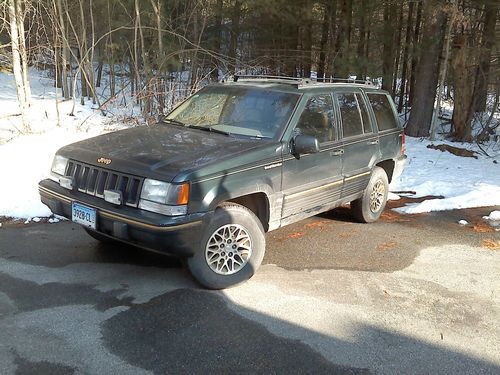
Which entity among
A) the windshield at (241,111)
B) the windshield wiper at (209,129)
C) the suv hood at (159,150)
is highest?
the windshield at (241,111)

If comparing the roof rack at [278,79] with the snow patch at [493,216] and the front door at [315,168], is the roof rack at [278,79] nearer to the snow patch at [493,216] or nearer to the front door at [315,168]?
the front door at [315,168]

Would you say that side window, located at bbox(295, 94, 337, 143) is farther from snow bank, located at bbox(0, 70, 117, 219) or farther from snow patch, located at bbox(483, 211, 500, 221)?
snow bank, located at bbox(0, 70, 117, 219)

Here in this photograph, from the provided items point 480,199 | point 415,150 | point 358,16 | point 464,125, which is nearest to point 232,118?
point 480,199

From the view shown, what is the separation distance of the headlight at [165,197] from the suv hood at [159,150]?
7 centimetres

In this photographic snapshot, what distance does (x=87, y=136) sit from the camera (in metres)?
10.4

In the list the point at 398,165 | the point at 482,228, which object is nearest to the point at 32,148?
the point at 398,165

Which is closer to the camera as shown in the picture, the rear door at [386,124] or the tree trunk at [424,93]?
the rear door at [386,124]

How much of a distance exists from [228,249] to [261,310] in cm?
63

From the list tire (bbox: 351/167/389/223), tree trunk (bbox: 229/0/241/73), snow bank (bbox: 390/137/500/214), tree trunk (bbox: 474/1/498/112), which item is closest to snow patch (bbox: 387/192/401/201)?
snow bank (bbox: 390/137/500/214)

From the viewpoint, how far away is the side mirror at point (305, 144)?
457cm

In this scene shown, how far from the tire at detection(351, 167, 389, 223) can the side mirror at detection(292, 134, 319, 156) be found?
1.78m

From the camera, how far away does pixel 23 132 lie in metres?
10.2

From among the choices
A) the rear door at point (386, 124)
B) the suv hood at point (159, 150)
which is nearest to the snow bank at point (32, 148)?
the suv hood at point (159, 150)

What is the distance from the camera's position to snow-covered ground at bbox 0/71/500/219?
675 centimetres
